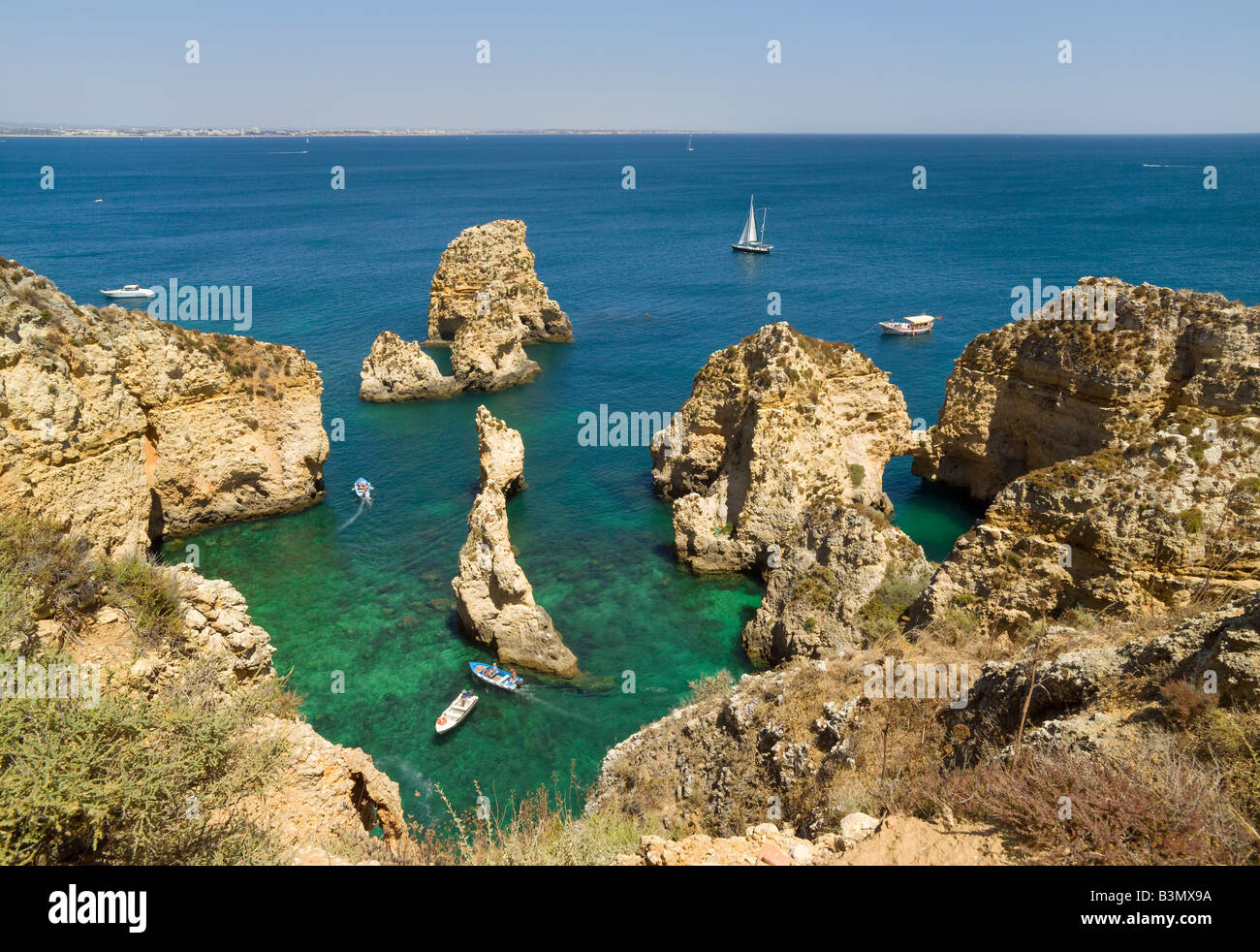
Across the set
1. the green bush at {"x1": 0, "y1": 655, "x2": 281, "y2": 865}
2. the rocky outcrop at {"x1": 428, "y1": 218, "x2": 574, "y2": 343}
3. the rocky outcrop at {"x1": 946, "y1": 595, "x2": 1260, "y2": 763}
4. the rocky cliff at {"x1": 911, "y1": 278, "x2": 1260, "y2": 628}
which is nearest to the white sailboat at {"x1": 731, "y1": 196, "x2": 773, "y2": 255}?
the rocky outcrop at {"x1": 428, "y1": 218, "x2": 574, "y2": 343}

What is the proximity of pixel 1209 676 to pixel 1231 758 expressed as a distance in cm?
135

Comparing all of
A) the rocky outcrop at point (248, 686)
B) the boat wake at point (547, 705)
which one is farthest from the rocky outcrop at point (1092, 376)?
the rocky outcrop at point (248, 686)

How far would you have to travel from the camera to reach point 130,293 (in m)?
73.9

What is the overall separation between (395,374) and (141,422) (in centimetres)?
2521

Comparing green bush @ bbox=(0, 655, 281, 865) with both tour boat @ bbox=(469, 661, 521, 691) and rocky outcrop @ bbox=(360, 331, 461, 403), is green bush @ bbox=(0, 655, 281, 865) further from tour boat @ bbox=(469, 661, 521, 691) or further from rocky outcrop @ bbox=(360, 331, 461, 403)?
rocky outcrop @ bbox=(360, 331, 461, 403)

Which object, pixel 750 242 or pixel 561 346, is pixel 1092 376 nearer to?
pixel 561 346

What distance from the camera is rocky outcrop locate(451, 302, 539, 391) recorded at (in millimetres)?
54125

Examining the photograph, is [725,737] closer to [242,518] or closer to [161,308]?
[242,518]

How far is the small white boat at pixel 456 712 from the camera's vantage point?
2247 centimetres

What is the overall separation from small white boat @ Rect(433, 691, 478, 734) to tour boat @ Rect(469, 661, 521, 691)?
2.91ft

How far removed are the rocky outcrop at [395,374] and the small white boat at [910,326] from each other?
3853cm

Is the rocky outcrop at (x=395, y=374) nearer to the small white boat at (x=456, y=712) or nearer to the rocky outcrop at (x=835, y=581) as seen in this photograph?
the small white boat at (x=456, y=712)
